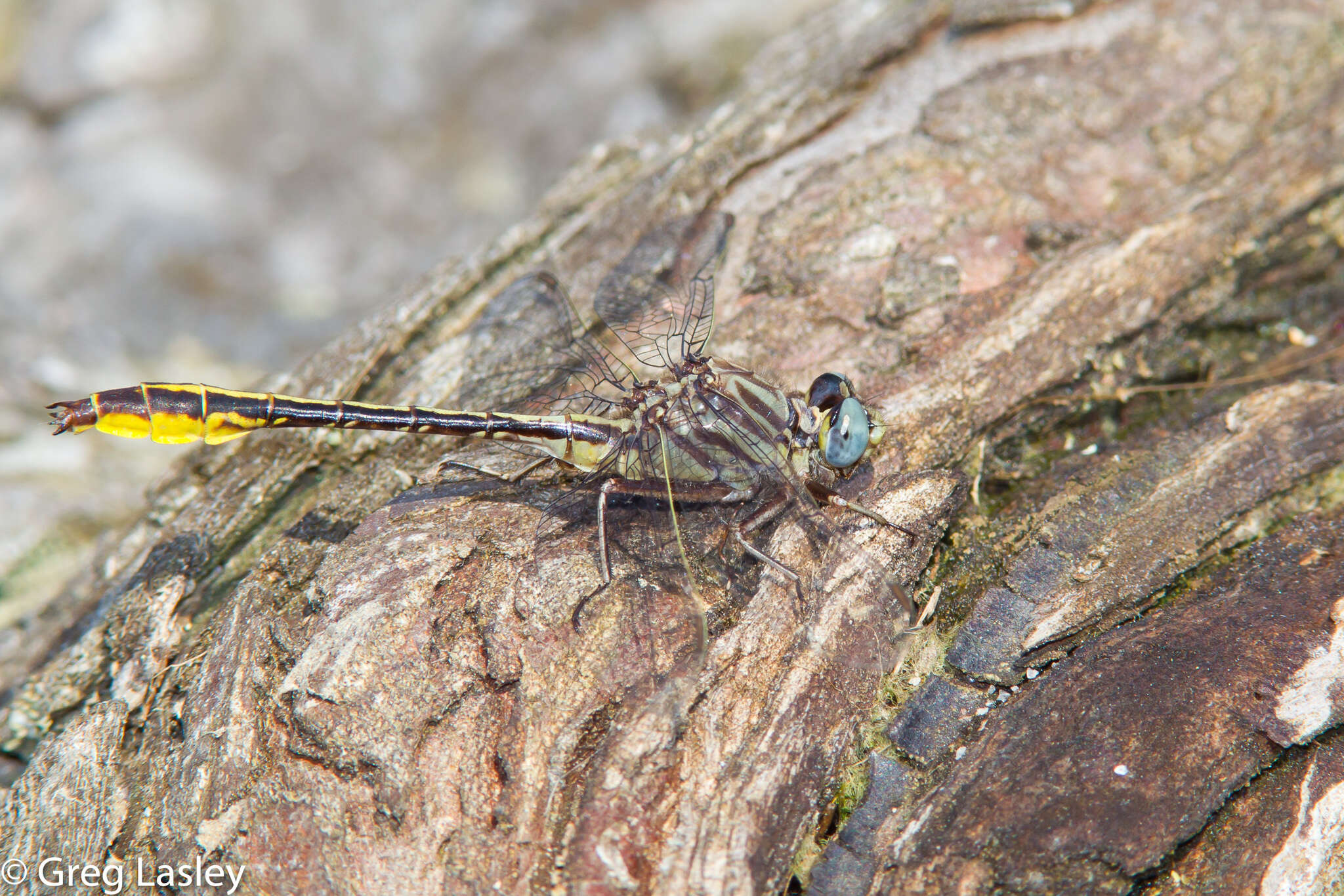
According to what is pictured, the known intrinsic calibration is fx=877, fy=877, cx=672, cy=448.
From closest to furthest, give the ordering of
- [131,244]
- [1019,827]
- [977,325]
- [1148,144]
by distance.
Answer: [1019,827] → [977,325] → [1148,144] → [131,244]

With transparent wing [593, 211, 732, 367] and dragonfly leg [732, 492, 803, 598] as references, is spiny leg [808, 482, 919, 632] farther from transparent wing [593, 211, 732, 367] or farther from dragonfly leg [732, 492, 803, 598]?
transparent wing [593, 211, 732, 367]

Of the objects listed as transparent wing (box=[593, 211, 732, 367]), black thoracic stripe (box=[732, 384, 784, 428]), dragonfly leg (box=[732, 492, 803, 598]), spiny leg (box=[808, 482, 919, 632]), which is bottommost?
spiny leg (box=[808, 482, 919, 632])

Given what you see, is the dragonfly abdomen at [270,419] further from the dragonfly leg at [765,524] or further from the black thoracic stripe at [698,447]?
the dragonfly leg at [765,524]

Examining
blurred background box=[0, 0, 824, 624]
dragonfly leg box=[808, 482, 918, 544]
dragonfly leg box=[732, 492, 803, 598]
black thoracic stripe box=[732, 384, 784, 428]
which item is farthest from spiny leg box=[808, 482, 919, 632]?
blurred background box=[0, 0, 824, 624]

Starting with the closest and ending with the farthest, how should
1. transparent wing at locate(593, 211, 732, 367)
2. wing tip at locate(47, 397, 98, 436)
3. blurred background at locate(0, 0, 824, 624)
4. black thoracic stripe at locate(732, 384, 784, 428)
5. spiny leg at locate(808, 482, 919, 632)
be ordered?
1. spiny leg at locate(808, 482, 919, 632)
2. wing tip at locate(47, 397, 98, 436)
3. black thoracic stripe at locate(732, 384, 784, 428)
4. transparent wing at locate(593, 211, 732, 367)
5. blurred background at locate(0, 0, 824, 624)

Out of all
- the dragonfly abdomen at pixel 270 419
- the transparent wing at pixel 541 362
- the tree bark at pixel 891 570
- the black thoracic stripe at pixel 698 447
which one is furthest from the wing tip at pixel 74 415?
the black thoracic stripe at pixel 698 447

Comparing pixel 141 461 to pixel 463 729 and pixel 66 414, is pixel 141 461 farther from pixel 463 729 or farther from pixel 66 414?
pixel 463 729

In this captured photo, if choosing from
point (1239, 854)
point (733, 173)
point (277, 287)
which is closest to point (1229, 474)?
point (1239, 854)

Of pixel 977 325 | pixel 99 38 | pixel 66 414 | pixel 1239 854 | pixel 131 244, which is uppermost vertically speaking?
pixel 99 38
